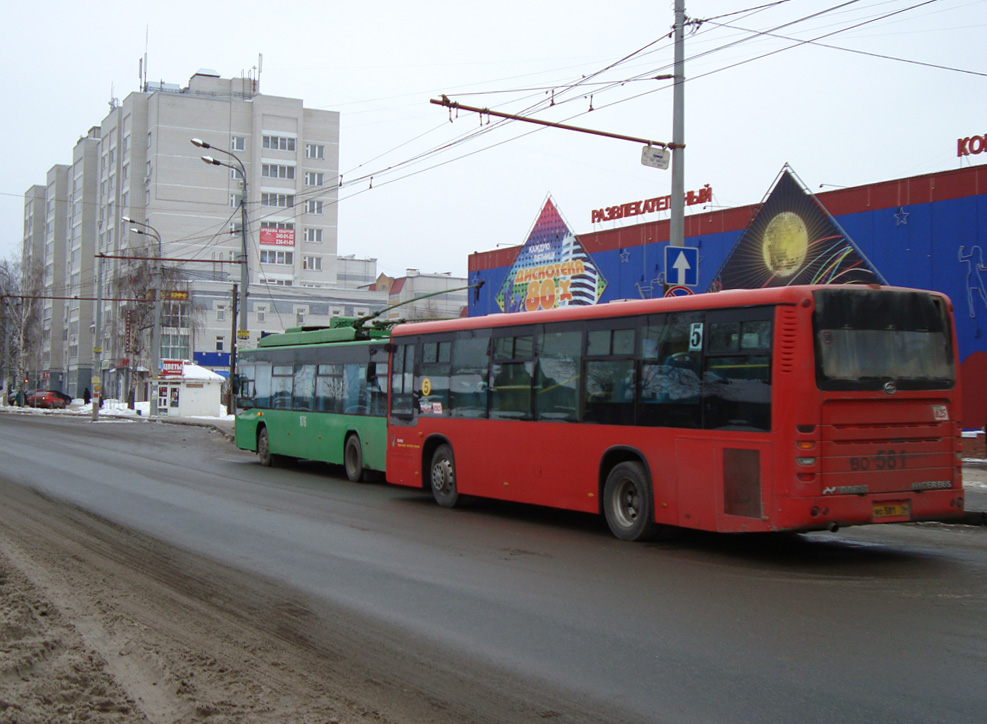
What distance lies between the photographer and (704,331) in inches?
405

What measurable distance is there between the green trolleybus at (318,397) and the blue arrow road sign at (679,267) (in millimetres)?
5259

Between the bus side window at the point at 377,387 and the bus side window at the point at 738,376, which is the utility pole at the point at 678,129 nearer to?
the bus side window at the point at 377,387

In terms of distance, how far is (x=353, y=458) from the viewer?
Answer: 1934cm

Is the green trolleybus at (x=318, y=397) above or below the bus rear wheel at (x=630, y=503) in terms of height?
above

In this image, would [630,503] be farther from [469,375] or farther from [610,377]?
[469,375]

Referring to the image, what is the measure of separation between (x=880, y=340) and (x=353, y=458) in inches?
470

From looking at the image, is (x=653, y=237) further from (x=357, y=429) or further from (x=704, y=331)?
(x=704, y=331)

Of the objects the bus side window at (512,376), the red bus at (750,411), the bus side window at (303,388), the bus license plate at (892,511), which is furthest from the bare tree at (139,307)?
the bus license plate at (892,511)

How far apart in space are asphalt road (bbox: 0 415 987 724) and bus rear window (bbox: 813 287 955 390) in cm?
185

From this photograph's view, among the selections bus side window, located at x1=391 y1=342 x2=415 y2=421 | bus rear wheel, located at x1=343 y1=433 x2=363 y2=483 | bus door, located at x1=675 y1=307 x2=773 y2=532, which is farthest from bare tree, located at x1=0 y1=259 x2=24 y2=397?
bus door, located at x1=675 y1=307 x2=773 y2=532

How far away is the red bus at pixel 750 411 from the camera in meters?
9.27

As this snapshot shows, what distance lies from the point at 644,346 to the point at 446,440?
4721 millimetres

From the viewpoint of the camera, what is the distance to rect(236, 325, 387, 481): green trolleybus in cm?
1834

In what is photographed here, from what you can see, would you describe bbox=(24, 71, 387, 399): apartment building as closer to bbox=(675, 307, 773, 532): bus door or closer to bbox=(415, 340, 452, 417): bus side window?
bbox=(415, 340, 452, 417): bus side window
